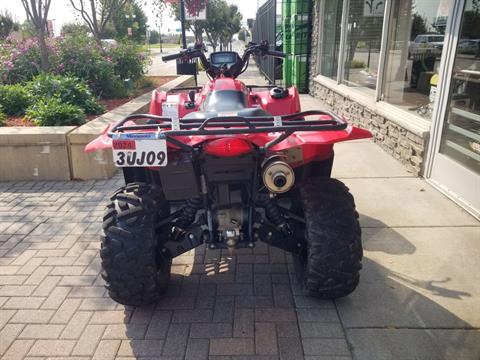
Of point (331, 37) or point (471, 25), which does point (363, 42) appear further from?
point (471, 25)

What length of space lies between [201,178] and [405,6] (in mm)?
5125

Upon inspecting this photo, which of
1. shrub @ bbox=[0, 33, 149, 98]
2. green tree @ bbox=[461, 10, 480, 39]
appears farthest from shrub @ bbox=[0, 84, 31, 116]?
green tree @ bbox=[461, 10, 480, 39]

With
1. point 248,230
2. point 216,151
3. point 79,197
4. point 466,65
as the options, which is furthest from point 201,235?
point 466,65

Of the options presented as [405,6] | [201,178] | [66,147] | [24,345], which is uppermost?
[405,6]

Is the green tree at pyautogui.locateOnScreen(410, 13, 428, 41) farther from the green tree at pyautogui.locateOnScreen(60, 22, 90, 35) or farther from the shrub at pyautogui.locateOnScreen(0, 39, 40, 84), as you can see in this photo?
the green tree at pyautogui.locateOnScreen(60, 22, 90, 35)

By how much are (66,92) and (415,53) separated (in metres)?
5.38

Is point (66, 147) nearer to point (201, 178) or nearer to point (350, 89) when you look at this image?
point (201, 178)

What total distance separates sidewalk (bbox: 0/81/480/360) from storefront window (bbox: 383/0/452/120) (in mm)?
1909

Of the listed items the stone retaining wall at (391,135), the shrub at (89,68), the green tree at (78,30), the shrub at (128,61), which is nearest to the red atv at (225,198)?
the stone retaining wall at (391,135)

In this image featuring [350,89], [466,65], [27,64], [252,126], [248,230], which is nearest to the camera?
[252,126]

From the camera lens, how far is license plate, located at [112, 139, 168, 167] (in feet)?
7.30

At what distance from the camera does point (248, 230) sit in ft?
8.93

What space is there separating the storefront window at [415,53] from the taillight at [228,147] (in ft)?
12.3

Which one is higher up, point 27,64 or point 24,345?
point 27,64
